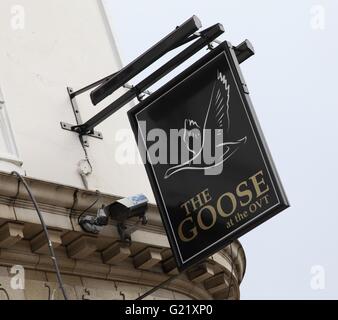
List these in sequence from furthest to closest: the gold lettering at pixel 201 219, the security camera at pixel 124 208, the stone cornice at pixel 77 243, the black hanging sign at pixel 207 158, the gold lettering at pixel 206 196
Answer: the security camera at pixel 124 208 → the stone cornice at pixel 77 243 → the gold lettering at pixel 206 196 → the gold lettering at pixel 201 219 → the black hanging sign at pixel 207 158

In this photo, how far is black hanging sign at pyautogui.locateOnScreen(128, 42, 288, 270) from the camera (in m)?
15.0

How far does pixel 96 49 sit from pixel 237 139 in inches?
185

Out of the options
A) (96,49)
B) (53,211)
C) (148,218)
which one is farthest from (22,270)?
(96,49)

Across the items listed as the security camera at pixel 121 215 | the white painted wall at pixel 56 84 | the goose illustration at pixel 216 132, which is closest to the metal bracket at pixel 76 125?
the white painted wall at pixel 56 84

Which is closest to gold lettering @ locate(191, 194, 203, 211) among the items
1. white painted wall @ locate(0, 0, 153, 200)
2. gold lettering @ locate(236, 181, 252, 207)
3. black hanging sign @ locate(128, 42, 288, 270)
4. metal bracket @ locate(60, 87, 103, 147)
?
black hanging sign @ locate(128, 42, 288, 270)

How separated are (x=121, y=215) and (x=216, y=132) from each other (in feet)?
5.85

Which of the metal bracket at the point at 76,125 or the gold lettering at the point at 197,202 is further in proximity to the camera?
the metal bracket at the point at 76,125

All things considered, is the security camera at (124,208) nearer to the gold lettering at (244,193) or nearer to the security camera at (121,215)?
the security camera at (121,215)

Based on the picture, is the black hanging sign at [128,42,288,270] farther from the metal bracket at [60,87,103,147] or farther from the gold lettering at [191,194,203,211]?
the metal bracket at [60,87,103,147]

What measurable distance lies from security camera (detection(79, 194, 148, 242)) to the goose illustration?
820 mm

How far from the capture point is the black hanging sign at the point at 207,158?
15031 millimetres

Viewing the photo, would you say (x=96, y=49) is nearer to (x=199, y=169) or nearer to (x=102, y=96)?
(x=102, y=96)

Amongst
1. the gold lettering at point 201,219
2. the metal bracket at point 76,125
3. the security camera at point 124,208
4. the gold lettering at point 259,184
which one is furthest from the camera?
the metal bracket at point 76,125

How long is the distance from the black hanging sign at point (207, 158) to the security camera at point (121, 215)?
64 cm
